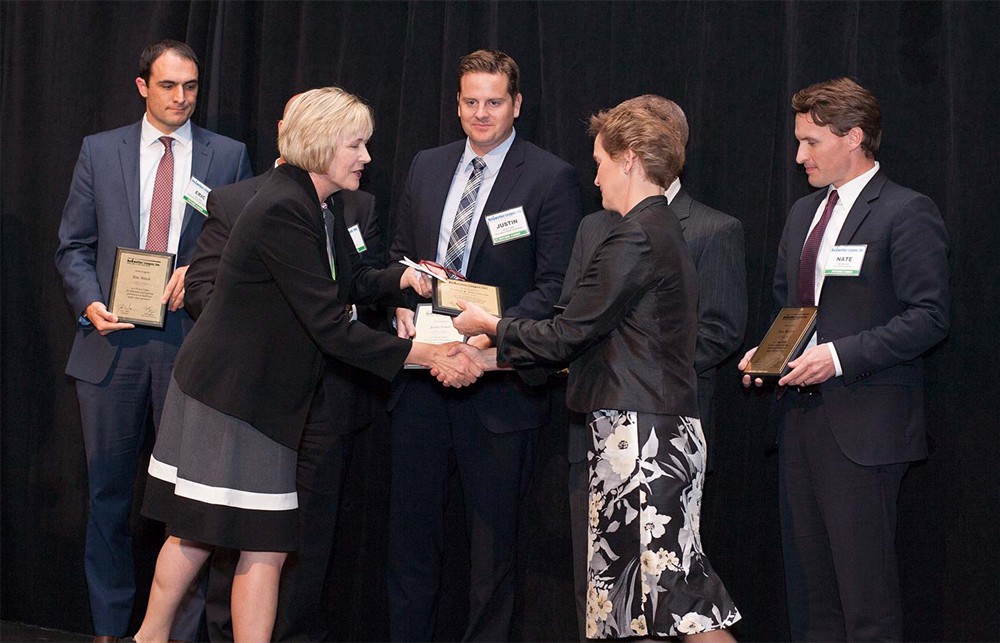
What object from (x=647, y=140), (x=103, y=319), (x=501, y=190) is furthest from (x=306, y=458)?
(x=647, y=140)

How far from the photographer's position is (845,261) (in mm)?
3256

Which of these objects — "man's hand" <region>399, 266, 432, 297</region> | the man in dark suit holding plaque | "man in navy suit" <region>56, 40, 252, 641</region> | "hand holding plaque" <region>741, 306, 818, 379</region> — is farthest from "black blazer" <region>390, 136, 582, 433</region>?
"man in navy suit" <region>56, 40, 252, 641</region>

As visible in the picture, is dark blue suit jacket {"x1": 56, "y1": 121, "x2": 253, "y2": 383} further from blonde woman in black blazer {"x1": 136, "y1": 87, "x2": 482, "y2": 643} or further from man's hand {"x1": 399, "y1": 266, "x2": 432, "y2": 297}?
blonde woman in black blazer {"x1": 136, "y1": 87, "x2": 482, "y2": 643}

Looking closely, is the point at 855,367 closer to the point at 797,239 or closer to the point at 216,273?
the point at 797,239

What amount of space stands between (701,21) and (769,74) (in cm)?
33

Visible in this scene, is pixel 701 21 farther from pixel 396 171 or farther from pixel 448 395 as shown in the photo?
pixel 448 395

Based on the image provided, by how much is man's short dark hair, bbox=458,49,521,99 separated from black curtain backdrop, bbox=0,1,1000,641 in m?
0.33

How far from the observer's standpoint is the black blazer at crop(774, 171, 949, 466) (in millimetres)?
3154

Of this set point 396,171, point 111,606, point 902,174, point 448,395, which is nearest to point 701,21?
point 902,174

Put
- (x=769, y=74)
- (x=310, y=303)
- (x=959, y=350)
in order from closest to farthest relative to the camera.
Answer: (x=310, y=303), (x=959, y=350), (x=769, y=74)

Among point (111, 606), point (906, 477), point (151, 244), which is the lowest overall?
point (111, 606)

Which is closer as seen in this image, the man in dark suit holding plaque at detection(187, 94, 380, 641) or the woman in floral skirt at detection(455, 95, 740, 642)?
the woman in floral skirt at detection(455, 95, 740, 642)

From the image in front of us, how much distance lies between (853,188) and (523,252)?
1127 millimetres

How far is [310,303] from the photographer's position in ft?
9.38
